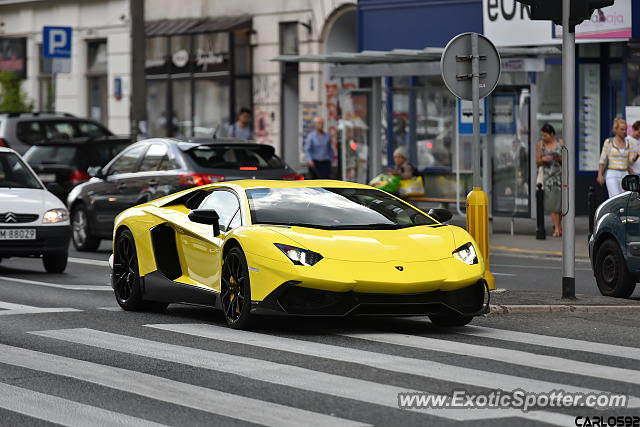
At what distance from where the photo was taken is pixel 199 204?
1337 cm

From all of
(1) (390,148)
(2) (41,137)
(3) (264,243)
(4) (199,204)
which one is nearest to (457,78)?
(4) (199,204)

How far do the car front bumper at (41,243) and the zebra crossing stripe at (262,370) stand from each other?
6.31 meters

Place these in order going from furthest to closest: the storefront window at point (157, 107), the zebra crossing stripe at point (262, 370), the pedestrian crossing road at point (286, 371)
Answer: the storefront window at point (157, 107)
the zebra crossing stripe at point (262, 370)
the pedestrian crossing road at point (286, 371)

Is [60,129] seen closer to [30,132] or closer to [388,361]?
[30,132]

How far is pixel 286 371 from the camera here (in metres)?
9.74

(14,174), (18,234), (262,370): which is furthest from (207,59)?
(262,370)

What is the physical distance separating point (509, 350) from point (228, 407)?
285 cm

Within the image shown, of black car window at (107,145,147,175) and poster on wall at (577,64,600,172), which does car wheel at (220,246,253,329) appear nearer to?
black car window at (107,145,147,175)

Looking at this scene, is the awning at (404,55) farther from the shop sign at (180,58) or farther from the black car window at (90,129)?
the shop sign at (180,58)

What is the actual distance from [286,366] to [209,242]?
2.82 metres

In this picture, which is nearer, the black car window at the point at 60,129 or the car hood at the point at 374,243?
the car hood at the point at 374,243

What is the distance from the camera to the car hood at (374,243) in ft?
37.8

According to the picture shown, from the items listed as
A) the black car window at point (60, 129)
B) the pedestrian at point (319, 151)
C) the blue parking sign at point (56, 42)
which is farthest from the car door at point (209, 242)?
the blue parking sign at point (56, 42)

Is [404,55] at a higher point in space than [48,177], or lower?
higher
